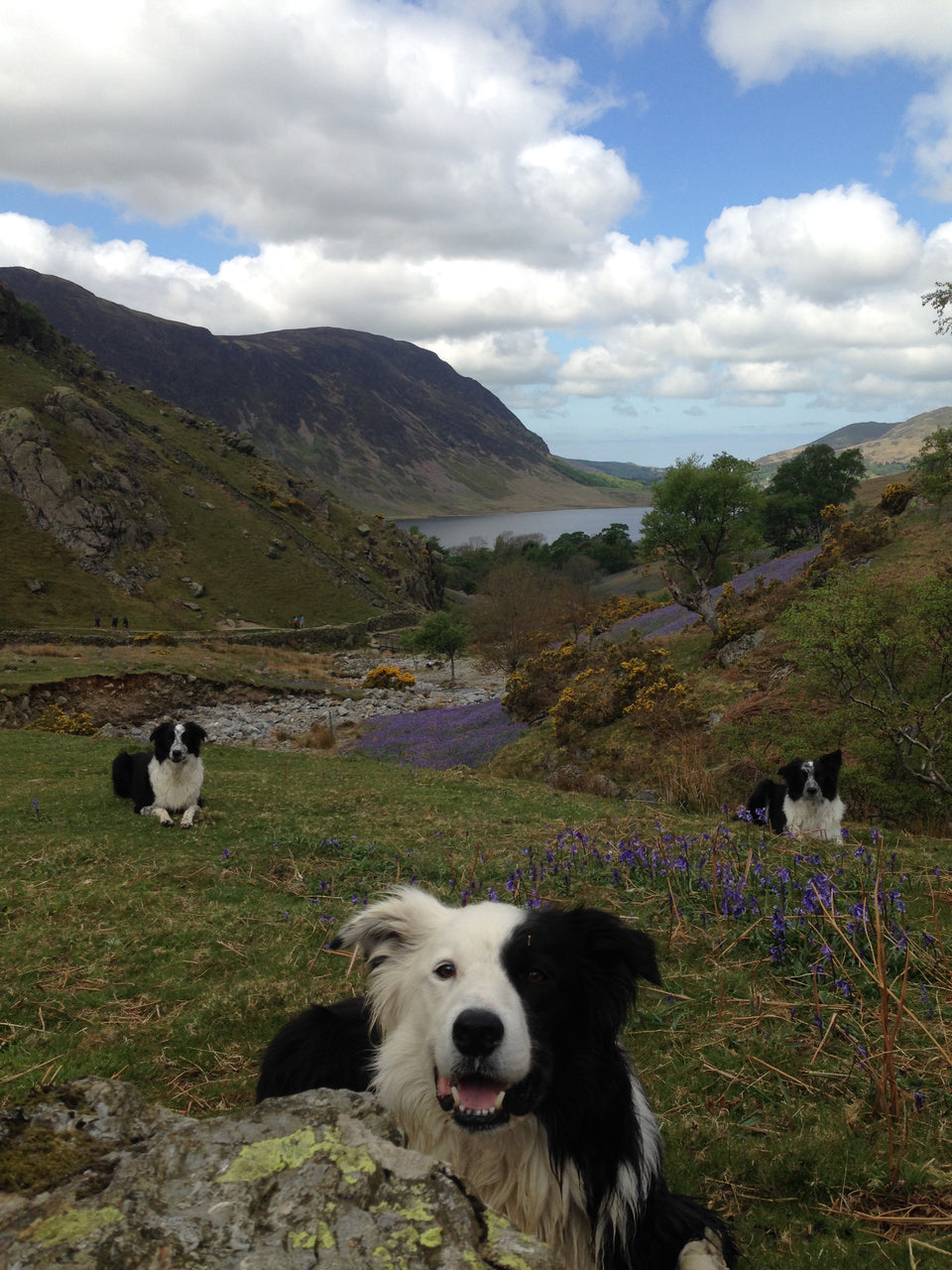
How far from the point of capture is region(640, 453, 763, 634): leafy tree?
146 feet

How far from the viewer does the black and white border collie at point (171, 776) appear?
495 inches

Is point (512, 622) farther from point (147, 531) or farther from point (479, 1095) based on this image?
point (147, 531)

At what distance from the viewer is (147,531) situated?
338 ft

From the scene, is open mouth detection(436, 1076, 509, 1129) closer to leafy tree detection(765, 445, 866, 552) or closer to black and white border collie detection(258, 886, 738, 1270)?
black and white border collie detection(258, 886, 738, 1270)

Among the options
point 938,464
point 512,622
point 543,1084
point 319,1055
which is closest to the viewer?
point 543,1084

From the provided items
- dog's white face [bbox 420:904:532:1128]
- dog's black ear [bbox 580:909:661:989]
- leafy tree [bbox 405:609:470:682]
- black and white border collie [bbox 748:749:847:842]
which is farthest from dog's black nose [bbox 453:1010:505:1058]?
leafy tree [bbox 405:609:470:682]

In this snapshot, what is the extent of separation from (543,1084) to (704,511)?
45547 millimetres

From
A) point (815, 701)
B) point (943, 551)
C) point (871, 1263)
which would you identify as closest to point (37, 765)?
point (871, 1263)

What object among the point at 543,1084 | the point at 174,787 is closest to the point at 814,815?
the point at 543,1084

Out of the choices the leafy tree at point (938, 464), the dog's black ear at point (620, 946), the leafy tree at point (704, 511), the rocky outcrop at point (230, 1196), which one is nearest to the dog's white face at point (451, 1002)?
the dog's black ear at point (620, 946)

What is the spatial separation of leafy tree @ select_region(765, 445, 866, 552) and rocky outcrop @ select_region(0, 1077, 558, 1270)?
85.2 metres

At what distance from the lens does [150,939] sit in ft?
23.8

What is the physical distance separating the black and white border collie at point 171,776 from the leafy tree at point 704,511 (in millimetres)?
35789

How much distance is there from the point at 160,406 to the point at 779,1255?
15690 cm
